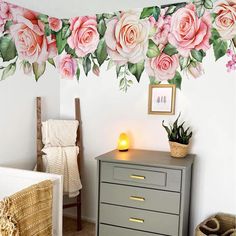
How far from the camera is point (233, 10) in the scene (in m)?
2.14

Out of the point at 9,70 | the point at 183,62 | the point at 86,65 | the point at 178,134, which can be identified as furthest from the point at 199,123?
the point at 9,70

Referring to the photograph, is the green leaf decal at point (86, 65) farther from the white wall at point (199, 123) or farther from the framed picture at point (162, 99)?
the framed picture at point (162, 99)

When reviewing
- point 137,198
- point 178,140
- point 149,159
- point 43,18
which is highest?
point 43,18

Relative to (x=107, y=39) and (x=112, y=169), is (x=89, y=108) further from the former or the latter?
(x=112, y=169)

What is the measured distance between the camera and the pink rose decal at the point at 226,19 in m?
2.14

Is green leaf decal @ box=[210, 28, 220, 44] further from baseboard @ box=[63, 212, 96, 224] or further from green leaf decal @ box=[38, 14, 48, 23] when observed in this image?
baseboard @ box=[63, 212, 96, 224]

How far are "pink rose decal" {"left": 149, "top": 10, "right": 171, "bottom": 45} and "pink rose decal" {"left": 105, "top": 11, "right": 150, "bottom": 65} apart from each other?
8 centimetres

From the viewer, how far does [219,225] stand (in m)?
2.16

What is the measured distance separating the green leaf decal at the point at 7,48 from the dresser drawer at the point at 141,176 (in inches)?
48.3

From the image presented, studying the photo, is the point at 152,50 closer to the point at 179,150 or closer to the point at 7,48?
the point at 179,150

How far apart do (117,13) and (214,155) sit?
1557mm

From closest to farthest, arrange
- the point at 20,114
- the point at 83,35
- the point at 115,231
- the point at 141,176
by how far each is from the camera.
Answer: the point at 141,176 → the point at 115,231 → the point at 20,114 → the point at 83,35

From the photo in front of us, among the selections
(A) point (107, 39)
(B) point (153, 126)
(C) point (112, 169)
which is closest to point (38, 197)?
(C) point (112, 169)

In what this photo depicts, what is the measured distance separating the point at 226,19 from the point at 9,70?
185 centimetres
